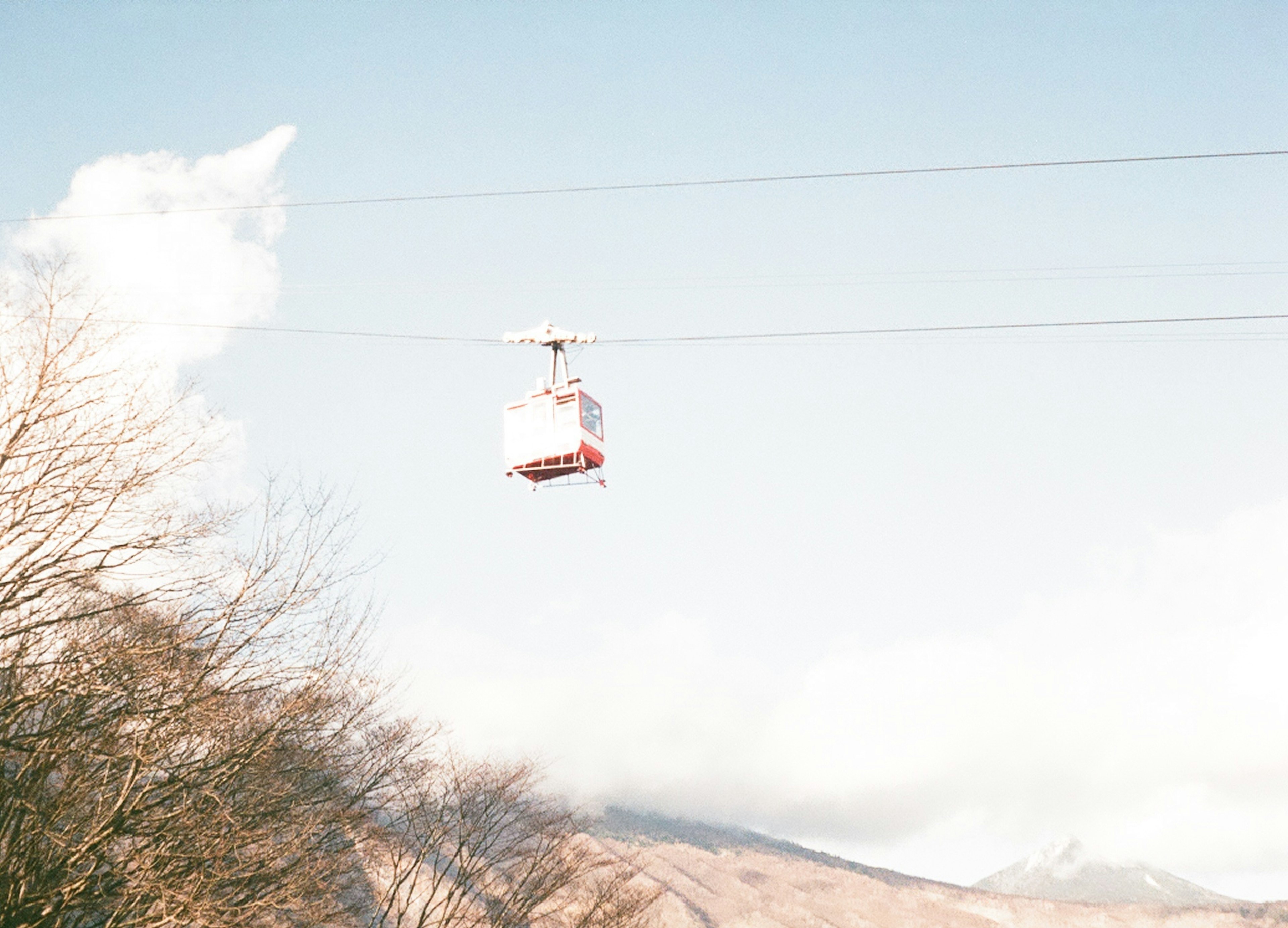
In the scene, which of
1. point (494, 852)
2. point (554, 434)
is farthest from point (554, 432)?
point (494, 852)

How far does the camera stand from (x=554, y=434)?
49.3ft

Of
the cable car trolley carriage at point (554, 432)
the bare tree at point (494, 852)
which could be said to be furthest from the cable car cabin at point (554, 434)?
the bare tree at point (494, 852)

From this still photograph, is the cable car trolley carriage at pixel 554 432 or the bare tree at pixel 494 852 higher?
the cable car trolley carriage at pixel 554 432

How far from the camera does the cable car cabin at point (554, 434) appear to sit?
14.9 meters

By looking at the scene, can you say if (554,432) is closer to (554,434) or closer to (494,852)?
(554,434)

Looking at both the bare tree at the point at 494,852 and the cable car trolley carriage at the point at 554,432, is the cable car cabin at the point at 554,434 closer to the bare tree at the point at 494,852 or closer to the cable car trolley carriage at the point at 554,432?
the cable car trolley carriage at the point at 554,432

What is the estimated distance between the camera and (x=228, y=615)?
13.0 meters

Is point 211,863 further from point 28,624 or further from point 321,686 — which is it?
point 28,624

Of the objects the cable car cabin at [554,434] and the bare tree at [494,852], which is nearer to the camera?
the cable car cabin at [554,434]

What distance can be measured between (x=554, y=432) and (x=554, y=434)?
39 mm

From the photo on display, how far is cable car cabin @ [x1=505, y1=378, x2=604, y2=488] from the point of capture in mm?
14922

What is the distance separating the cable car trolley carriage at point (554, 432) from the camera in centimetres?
1490

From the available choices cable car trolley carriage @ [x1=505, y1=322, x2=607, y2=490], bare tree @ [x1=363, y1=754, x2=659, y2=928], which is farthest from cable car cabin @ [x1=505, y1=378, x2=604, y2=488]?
bare tree @ [x1=363, y1=754, x2=659, y2=928]

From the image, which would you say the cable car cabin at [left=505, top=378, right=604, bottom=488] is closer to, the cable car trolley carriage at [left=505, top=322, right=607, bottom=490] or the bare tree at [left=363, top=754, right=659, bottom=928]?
the cable car trolley carriage at [left=505, top=322, right=607, bottom=490]
